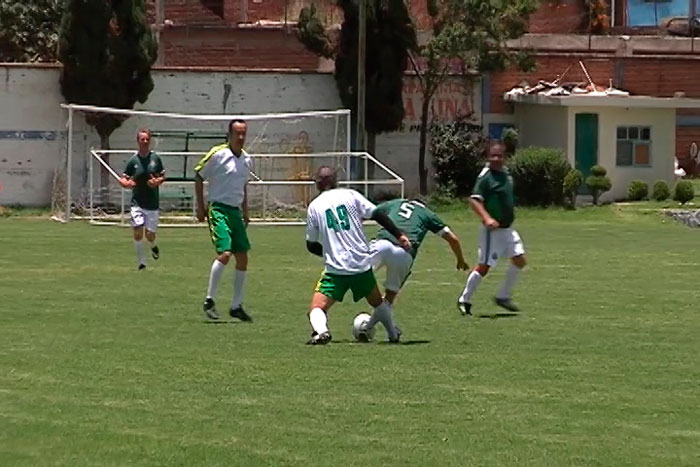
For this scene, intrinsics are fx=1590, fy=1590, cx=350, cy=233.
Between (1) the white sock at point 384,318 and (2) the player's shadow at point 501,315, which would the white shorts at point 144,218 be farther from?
(1) the white sock at point 384,318

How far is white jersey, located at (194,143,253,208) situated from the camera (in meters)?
16.9

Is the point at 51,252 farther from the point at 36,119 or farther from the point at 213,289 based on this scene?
the point at 36,119

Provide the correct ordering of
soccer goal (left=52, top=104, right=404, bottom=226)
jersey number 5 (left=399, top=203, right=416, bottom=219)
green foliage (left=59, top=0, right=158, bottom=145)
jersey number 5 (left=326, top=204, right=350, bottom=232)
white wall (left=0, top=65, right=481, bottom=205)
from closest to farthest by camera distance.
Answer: jersey number 5 (left=326, top=204, right=350, bottom=232) → jersey number 5 (left=399, top=203, right=416, bottom=219) → soccer goal (left=52, top=104, right=404, bottom=226) → green foliage (left=59, top=0, right=158, bottom=145) → white wall (left=0, top=65, right=481, bottom=205)

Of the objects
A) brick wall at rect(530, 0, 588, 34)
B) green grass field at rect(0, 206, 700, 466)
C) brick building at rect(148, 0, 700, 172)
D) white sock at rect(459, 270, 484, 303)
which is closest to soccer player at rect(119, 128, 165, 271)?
green grass field at rect(0, 206, 700, 466)

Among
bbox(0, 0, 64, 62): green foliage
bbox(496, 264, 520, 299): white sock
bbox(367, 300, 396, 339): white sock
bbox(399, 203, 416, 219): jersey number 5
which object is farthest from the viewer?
bbox(0, 0, 64, 62): green foliage

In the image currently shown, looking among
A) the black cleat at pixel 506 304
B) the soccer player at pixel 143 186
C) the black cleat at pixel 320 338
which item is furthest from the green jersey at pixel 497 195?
the soccer player at pixel 143 186

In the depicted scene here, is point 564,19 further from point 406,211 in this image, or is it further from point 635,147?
point 406,211

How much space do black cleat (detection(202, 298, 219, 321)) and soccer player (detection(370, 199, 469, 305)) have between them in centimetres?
214

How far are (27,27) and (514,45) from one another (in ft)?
59.7

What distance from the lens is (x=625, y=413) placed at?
10867 millimetres

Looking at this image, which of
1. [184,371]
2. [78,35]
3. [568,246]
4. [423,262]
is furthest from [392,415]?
[78,35]

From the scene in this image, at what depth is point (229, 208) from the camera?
16969mm

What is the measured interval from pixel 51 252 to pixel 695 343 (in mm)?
15136

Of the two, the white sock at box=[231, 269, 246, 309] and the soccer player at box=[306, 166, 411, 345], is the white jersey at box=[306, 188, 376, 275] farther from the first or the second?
the white sock at box=[231, 269, 246, 309]
